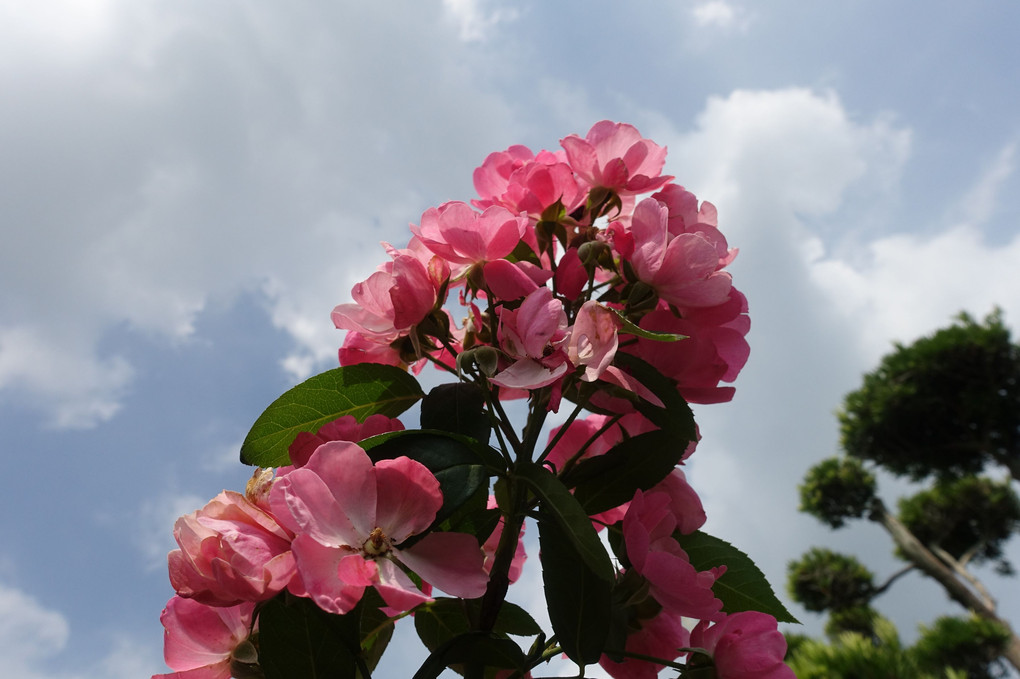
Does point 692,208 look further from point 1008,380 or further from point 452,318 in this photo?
point 1008,380

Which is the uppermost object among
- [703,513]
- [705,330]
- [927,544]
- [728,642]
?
[927,544]

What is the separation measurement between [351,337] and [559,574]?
1.07ft

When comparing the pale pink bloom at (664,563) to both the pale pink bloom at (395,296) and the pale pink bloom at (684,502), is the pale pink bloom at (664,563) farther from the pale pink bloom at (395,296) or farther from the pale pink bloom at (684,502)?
the pale pink bloom at (395,296)

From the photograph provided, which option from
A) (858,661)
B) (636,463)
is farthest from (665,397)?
(858,661)

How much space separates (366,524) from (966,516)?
9287mm

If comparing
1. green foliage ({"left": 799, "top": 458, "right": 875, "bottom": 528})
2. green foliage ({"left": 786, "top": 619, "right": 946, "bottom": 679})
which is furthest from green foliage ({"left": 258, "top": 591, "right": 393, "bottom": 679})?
green foliage ({"left": 799, "top": 458, "right": 875, "bottom": 528})

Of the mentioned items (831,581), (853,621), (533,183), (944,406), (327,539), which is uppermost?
(944,406)

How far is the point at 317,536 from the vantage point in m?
0.47

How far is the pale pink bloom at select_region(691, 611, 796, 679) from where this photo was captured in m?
0.60

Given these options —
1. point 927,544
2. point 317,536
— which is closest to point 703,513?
point 317,536

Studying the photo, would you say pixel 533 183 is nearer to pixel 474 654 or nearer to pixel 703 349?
pixel 703 349

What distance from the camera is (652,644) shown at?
663mm

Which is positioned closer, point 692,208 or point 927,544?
point 692,208

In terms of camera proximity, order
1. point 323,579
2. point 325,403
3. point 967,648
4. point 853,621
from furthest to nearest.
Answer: point 853,621
point 967,648
point 325,403
point 323,579
